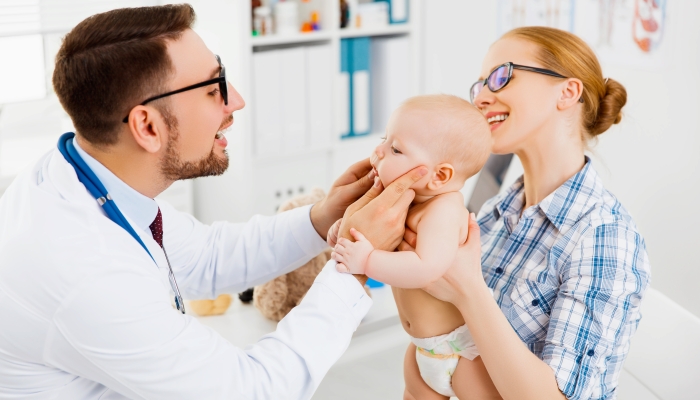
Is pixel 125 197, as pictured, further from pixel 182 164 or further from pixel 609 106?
pixel 609 106

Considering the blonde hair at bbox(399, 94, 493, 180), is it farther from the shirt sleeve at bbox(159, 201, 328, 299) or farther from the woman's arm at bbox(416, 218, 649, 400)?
the shirt sleeve at bbox(159, 201, 328, 299)

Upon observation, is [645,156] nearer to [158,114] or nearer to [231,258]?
[231,258]

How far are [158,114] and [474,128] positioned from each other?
2.11 feet

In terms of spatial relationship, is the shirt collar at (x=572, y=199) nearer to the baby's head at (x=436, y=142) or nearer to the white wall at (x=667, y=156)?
the baby's head at (x=436, y=142)

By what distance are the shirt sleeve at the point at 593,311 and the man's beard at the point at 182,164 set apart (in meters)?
0.78

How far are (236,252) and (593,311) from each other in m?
0.90

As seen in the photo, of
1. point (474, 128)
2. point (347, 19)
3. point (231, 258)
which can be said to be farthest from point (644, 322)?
point (347, 19)

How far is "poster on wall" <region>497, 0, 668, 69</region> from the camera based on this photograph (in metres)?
2.67

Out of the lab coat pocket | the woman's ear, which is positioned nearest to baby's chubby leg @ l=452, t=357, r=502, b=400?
the lab coat pocket

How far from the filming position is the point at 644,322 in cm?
169

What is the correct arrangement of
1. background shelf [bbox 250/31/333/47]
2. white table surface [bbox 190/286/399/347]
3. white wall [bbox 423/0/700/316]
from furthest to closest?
background shelf [bbox 250/31/333/47] < white wall [bbox 423/0/700/316] < white table surface [bbox 190/286/399/347]

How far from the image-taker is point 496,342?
1315 millimetres

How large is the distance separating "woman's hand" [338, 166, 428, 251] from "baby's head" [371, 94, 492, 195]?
30 millimetres

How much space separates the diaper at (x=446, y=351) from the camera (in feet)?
4.79
